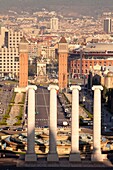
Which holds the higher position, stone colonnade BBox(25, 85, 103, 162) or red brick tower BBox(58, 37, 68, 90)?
red brick tower BBox(58, 37, 68, 90)

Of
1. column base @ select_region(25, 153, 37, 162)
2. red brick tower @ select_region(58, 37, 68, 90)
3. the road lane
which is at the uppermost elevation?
red brick tower @ select_region(58, 37, 68, 90)

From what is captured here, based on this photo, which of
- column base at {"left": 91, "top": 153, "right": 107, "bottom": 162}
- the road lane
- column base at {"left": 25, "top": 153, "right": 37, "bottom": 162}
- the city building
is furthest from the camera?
the city building

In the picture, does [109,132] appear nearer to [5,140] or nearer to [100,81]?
[5,140]

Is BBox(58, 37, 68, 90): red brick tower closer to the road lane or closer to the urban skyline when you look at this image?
the urban skyline

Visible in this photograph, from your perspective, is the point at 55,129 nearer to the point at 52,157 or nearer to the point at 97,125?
the point at 52,157

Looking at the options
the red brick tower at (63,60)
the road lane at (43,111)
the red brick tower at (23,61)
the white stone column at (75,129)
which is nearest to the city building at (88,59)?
the red brick tower at (63,60)

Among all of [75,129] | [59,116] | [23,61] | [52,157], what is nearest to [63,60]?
[23,61]

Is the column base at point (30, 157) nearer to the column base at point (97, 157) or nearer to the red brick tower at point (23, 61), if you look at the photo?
the column base at point (97, 157)

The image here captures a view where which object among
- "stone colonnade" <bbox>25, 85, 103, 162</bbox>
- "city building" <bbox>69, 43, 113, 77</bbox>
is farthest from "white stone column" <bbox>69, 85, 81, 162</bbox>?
"city building" <bbox>69, 43, 113, 77</bbox>

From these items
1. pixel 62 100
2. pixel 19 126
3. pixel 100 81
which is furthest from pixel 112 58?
pixel 19 126

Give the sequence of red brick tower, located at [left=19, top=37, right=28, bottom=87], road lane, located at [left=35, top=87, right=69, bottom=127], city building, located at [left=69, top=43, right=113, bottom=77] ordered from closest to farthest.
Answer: road lane, located at [left=35, top=87, right=69, bottom=127] → red brick tower, located at [left=19, top=37, right=28, bottom=87] → city building, located at [left=69, top=43, right=113, bottom=77]

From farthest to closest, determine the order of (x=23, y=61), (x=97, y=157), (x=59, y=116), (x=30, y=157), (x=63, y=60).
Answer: (x=23, y=61) < (x=63, y=60) < (x=59, y=116) < (x=97, y=157) < (x=30, y=157)
